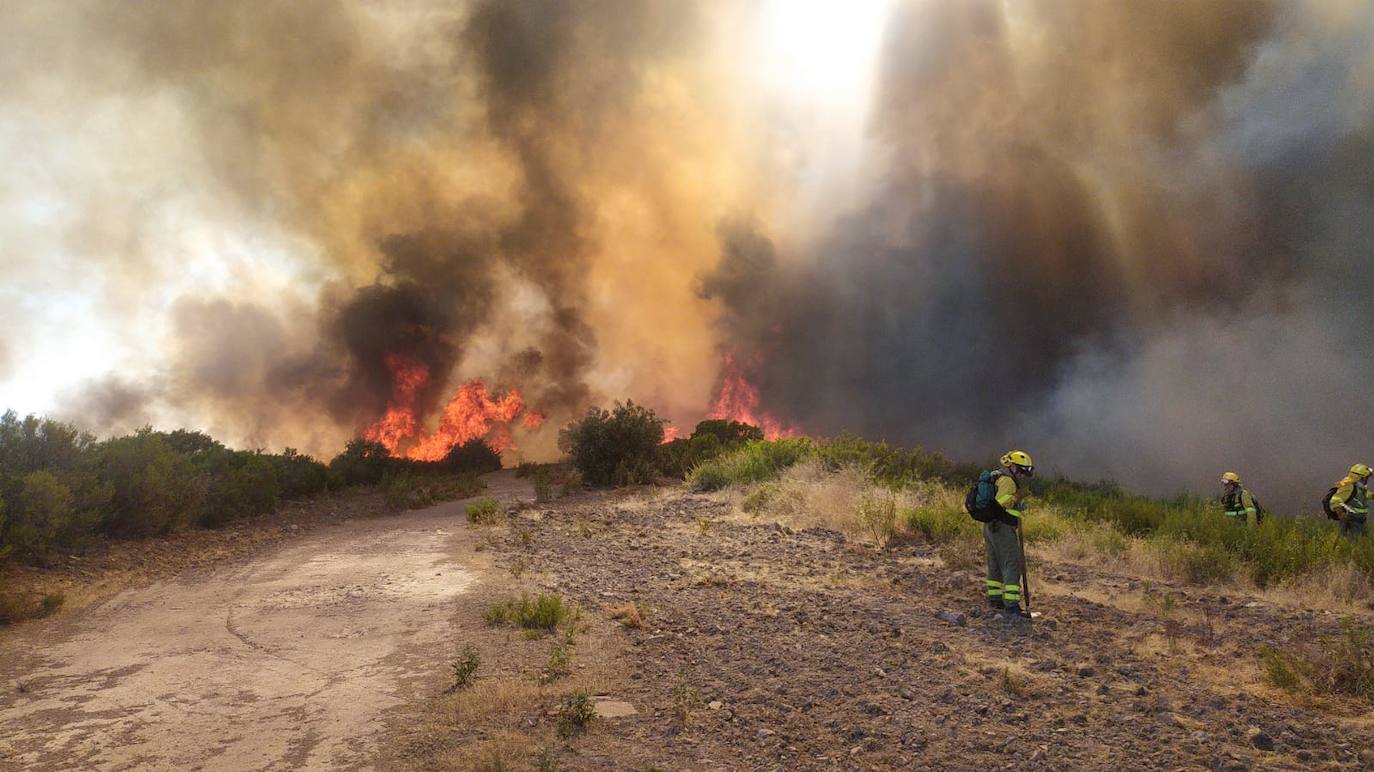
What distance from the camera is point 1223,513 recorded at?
1462 centimetres

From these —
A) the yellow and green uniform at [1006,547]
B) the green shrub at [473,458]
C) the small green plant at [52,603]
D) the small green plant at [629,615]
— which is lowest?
the small green plant at [629,615]

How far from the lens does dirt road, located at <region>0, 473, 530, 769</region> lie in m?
5.24

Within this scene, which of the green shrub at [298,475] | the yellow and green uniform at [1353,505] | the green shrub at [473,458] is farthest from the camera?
the green shrub at [473,458]

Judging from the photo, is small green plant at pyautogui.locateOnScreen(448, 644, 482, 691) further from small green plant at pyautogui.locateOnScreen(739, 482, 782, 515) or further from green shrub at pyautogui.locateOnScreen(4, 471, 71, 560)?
small green plant at pyautogui.locateOnScreen(739, 482, 782, 515)

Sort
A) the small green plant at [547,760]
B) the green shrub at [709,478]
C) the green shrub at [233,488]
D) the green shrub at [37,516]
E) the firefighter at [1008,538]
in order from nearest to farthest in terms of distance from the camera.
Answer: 1. the small green plant at [547,760]
2. the firefighter at [1008,538]
3. the green shrub at [37,516]
4. the green shrub at [233,488]
5. the green shrub at [709,478]

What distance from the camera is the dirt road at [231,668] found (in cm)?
524

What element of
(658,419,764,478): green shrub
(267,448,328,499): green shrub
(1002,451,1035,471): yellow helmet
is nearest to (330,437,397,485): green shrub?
(267,448,328,499): green shrub

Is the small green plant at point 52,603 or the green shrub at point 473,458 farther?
the green shrub at point 473,458

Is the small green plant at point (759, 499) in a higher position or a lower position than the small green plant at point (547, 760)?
higher

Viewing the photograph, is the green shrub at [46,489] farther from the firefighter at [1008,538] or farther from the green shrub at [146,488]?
the firefighter at [1008,538]

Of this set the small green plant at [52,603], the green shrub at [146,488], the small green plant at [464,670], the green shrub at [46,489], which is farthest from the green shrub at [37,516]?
the small green plant at [464,670]

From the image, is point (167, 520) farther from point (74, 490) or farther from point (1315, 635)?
point (1315, 635)

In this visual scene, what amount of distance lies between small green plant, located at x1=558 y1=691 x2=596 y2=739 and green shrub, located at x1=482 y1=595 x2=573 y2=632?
2542 mm

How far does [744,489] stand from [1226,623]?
1286 cm
